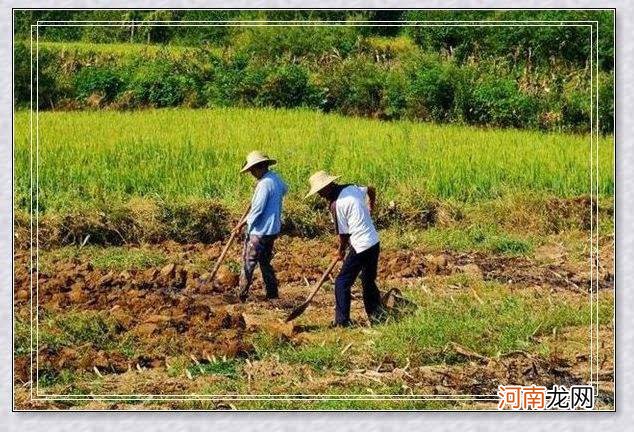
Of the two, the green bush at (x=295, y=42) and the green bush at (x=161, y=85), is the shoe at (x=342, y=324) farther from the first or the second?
the green bush at (x=161, y=85)

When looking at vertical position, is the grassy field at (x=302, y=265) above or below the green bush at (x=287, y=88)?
below

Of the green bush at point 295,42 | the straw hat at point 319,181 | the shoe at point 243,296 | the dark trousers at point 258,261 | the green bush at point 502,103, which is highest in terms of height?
the green bush at point 295,42

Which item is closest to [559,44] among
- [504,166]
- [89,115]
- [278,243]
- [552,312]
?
[504,166]

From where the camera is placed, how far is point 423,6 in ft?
27.6

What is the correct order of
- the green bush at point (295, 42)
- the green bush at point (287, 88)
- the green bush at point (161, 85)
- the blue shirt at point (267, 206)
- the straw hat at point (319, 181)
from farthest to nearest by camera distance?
the green bush at point (161, 85) → the green bush at point (287, 88) → the green bush at point (295, 42) → the blue shirt at point (267, 206) → the straw hat at point (319, 181)

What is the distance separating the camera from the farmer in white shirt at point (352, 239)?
314 inches

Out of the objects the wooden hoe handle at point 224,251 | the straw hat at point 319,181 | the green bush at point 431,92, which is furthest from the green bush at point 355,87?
the straw hat at point 319,181

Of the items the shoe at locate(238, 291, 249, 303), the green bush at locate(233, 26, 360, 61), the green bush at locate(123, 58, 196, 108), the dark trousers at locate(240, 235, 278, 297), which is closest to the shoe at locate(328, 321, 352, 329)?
the dark trousers at locate(240, 235, 278, 297)

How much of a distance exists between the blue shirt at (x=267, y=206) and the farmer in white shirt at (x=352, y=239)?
0.43 meters

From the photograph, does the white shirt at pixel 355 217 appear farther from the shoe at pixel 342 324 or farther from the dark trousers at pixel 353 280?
the shoe at pixel 342 324

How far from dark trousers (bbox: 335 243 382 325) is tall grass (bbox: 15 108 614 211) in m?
1.05

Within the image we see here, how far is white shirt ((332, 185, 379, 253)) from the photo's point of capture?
7.98 meters

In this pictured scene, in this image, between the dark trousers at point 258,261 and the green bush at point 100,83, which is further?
the green bush at point 100,83

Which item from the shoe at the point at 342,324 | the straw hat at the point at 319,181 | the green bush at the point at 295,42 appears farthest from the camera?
the green bush at the point at 295,42
